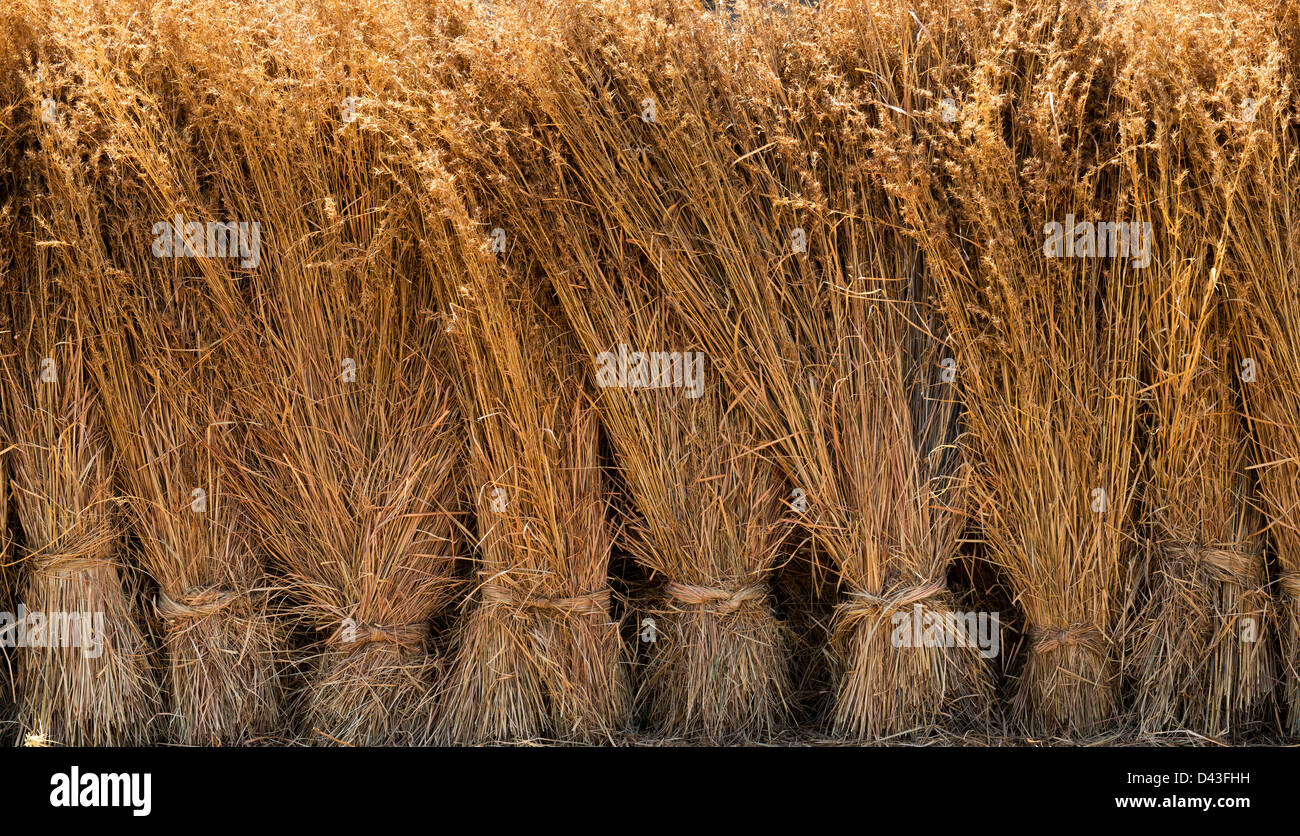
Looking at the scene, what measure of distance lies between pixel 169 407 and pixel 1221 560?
7.19 ft

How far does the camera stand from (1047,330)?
78.0 inches

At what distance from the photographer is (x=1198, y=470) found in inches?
78.4

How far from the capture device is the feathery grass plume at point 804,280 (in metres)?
1.95

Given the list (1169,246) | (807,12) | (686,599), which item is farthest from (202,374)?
→ (1169,246)

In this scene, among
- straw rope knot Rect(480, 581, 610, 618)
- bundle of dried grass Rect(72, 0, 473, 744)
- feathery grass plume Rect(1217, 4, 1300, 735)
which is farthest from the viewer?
straw rope knot Rect(480, 581, 610, 618)

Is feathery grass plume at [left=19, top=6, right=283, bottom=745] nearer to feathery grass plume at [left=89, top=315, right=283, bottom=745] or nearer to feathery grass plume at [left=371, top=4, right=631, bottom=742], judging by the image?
feathery grass plume at [left=89, top=315, right=283, bottom=745]

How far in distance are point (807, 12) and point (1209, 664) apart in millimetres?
1550

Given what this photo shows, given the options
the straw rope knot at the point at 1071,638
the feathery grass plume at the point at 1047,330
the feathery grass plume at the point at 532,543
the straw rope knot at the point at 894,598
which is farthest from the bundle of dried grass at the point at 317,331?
the straw rope knot at the point at 1071,638

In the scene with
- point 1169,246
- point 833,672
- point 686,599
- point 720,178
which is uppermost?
point 720,178

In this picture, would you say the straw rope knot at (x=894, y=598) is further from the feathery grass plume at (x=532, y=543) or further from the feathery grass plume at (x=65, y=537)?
the feathery grass plume at (x=65, y=537)

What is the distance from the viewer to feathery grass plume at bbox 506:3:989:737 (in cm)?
195

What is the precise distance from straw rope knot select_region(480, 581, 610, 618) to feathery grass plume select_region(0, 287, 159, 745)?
0.79 m

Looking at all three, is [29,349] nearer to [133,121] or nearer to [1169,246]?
[133,121]

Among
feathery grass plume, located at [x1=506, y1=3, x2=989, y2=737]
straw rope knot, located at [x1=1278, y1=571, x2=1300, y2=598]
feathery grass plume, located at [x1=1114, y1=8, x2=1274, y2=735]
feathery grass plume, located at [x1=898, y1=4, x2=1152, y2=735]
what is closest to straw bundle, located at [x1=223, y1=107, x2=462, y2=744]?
feathery grass plume, located at [x1=506, y1=3, x2=989, y2=737]
